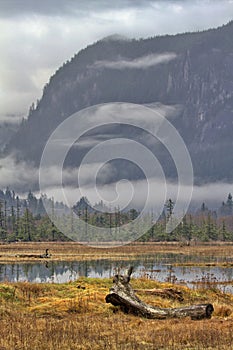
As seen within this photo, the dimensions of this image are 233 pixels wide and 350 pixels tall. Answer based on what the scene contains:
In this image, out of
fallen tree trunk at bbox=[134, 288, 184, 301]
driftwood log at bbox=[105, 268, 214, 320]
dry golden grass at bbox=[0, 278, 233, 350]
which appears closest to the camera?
dry golden grass at bbox=[0, 278, 233, 350]

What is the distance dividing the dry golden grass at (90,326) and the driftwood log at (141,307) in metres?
0.41

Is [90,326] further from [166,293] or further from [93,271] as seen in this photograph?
[93,271]

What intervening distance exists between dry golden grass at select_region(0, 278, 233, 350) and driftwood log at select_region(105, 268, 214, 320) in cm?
41

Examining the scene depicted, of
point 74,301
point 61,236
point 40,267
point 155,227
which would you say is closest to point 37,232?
point 61,236

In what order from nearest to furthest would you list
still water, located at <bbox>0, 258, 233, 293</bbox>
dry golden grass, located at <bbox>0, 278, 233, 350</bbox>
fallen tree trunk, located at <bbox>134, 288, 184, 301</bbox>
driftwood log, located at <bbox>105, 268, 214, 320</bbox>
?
dry golden grass, located at <bbox>0, 278, 233, 350</bbox>
driftwood log, located at <bbox>105, 268, 214, 320</bbox>
fallen tree trunk, located at <bbox>134, 288, 184, 301</bbox>
still water, located at <bbox>0, 258, 233, 293</bbox>

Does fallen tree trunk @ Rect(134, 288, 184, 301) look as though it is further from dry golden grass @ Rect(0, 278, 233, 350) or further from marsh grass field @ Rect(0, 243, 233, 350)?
dry golden grass @ Rect(0, 278, 233, 350)

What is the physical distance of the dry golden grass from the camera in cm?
1731

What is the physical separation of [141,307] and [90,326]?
3.34m

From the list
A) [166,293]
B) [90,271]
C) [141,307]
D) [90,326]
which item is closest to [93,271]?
[90,271]

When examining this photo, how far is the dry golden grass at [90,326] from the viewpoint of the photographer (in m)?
17.3

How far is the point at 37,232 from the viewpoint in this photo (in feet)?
506

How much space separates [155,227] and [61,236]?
2287 centimetres

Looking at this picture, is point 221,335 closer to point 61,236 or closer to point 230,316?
point 230,316

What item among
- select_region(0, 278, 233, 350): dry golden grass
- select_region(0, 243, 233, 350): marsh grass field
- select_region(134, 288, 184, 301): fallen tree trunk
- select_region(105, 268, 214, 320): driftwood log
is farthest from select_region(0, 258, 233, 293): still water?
select_region(105, 268, 214, 320): driftwood log
